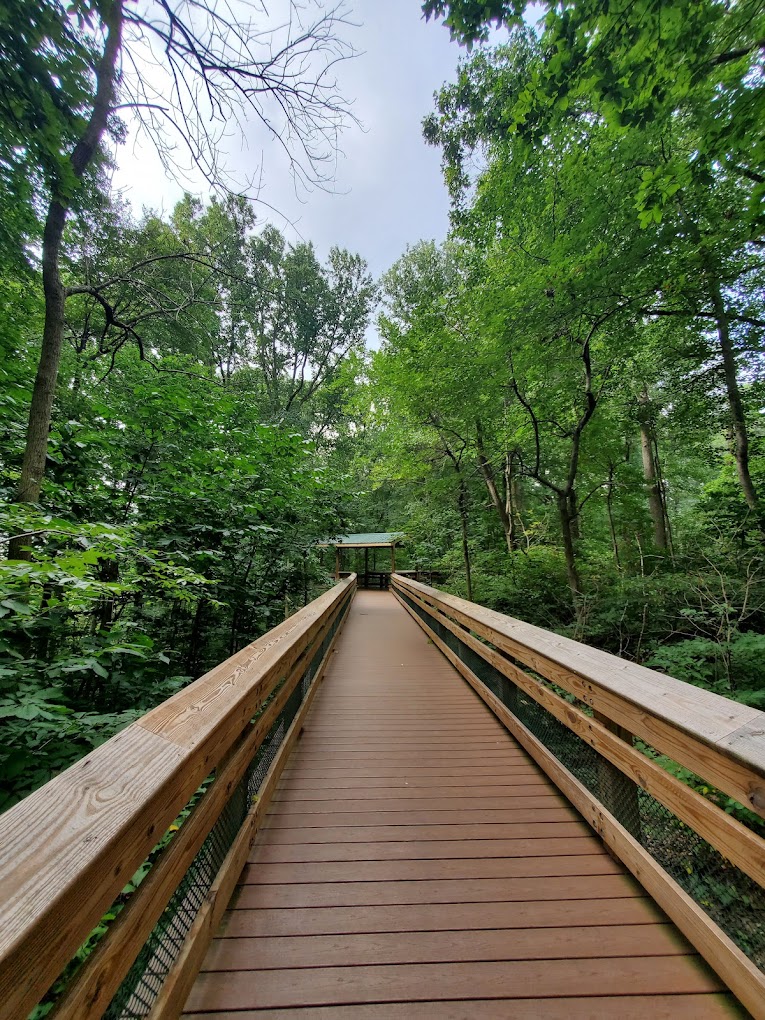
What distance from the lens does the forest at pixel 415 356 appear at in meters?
2.75

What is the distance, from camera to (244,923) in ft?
4.52

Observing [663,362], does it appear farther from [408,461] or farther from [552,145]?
[408,461]

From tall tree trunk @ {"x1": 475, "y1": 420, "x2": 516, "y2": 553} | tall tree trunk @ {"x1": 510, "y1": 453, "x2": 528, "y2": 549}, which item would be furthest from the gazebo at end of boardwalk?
tall tree trunk @ {"x1": 510, "y1": 453, "x2": 528, "y2": 549}

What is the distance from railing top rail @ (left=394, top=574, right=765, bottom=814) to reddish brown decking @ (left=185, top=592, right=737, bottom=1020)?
0.65m

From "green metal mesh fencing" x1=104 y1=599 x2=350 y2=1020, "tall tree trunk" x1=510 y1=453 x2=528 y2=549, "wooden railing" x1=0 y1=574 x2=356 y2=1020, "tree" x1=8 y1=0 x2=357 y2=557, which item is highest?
"tree" x1=8 y1=0 x2=357 y2=557

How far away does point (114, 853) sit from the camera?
2.40 feet

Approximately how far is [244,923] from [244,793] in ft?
1.40

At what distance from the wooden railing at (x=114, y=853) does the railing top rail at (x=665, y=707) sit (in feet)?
4.56

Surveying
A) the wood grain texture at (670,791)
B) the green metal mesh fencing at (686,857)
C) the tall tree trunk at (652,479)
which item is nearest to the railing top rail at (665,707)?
the wood grain texture at (670,791)

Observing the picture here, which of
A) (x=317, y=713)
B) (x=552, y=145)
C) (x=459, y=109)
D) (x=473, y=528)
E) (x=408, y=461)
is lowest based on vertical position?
(x=317, y=713)

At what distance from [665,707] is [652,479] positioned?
35.7 feet

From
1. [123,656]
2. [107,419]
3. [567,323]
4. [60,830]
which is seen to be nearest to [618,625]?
[567,323]

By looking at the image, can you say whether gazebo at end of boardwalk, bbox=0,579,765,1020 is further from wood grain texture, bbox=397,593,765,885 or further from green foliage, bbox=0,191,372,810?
green foliage, bbox=0,191,372,810

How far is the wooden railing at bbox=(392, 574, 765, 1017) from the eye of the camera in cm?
102
